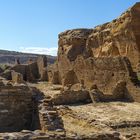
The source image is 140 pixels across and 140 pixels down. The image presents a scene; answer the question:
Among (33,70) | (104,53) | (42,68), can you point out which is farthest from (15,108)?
(33,70)

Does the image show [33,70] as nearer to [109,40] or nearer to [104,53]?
[104,53]

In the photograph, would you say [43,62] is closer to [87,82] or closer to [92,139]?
[87,82]

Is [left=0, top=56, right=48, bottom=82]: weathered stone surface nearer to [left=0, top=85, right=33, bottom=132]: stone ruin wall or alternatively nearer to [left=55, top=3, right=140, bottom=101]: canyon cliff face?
[left=55, top=3, right=140, bottom=101]: canyon cliff face

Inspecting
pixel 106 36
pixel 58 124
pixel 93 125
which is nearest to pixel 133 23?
pixel 106 36

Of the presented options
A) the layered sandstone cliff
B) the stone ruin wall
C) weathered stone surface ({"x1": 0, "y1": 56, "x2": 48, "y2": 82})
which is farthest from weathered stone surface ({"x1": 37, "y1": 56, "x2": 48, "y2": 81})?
the stone ruin wall

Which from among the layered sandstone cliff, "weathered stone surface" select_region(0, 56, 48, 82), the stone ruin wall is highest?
the layered sandstone cliff

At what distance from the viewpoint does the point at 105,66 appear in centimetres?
2259

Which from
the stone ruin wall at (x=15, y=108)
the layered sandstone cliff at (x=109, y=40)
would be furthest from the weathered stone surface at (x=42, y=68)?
the stone ruin wall at (x=15, y=108)

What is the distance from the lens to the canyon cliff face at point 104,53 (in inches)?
861

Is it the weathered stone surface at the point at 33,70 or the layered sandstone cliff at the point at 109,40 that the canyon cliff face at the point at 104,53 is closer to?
the layered sandstone cliff at the point at 109,40

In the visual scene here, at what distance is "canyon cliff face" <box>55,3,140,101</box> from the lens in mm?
21875

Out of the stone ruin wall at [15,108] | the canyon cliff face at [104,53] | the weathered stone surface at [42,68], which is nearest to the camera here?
the stone ruin wall at [15,108]

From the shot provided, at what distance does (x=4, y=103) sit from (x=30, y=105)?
0.79 metres

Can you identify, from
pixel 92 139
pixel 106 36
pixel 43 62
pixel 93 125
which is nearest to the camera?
pixel 92 139
